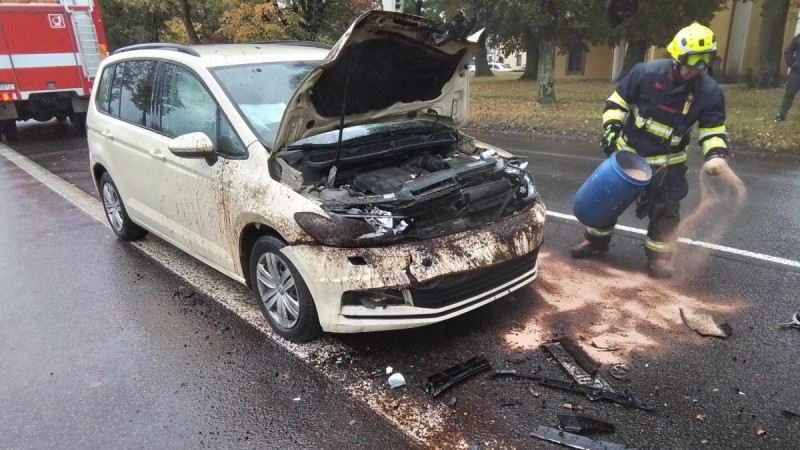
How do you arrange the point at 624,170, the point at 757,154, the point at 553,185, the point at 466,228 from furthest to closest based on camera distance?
the point at 757,154, the point at 553,185, the point at 624,170, the point at 466,228

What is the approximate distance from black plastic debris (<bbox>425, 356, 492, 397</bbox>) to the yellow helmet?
8.13 ft

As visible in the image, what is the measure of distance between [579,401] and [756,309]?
172 cm

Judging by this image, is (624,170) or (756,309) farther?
(624,170)

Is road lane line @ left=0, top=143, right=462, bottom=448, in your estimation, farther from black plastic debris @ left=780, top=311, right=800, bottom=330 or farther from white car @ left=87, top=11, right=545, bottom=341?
black plastic debris @ left=780, top=311, right=800, bottom=330

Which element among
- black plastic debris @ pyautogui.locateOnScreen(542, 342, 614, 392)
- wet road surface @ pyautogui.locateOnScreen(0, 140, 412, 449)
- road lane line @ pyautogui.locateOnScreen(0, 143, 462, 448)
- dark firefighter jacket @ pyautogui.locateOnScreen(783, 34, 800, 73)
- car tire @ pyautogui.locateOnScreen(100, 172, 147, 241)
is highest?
dark firefighter jacket @ pyautogui.locateOnScreen(783, 34, 800, 73)

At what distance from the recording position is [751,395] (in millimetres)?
2852

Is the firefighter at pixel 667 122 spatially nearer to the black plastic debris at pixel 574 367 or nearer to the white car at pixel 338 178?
the white car at pixel 338 178

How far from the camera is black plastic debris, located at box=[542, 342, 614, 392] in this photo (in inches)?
117

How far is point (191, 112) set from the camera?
13.1ft

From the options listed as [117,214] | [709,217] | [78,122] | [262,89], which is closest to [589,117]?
[709,217]

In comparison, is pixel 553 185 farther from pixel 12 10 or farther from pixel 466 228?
pixel 12 10

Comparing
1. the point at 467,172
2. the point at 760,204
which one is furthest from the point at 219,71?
the point at 760,204

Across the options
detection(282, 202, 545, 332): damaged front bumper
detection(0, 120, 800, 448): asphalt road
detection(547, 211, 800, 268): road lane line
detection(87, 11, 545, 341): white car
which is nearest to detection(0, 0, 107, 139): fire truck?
detection(0, 120, 800, 448): asphalt road

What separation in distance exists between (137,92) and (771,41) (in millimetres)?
17142
